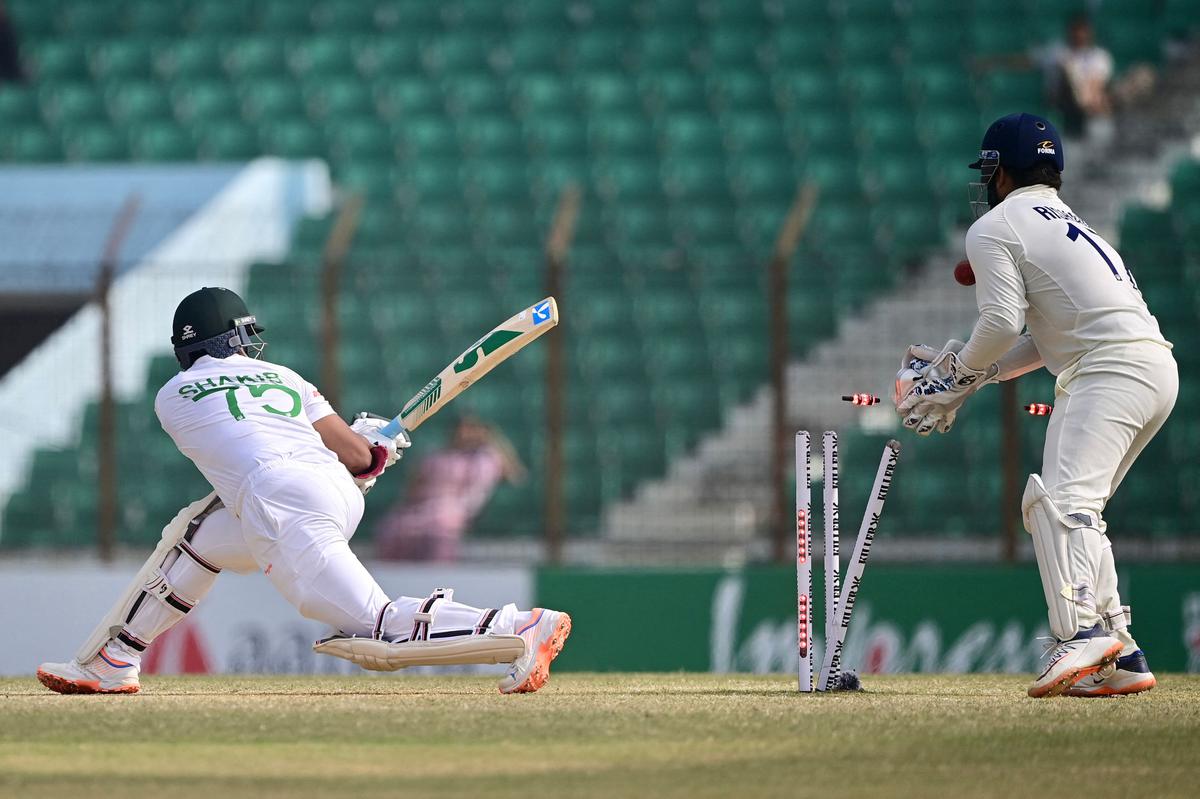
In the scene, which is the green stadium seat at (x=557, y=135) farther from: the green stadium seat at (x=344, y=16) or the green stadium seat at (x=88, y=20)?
the green stadium seat at (x=88, y=20)

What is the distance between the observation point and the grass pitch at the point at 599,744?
15.8 ft

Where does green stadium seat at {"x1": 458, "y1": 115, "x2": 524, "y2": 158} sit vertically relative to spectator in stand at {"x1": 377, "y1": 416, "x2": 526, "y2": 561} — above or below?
above

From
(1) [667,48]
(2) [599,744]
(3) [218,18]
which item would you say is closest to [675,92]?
(1) [667,48]

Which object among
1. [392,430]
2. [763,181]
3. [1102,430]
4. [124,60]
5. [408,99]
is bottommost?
[1102,430]

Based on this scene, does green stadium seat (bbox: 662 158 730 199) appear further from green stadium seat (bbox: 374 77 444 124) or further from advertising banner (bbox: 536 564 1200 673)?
advertising banner (bbox: 536 564 1200 673)

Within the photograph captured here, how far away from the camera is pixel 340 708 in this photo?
624 cm

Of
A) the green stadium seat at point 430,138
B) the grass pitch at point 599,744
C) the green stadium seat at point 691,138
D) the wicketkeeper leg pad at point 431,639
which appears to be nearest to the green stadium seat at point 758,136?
the green stadium seat at point 691,138

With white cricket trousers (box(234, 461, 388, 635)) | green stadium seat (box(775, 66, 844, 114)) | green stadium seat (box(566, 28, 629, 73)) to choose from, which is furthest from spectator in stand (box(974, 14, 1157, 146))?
white cricket trousers (box(234, 461, 388, 635))

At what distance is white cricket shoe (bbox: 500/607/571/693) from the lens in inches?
256

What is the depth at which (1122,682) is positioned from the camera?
6.64m

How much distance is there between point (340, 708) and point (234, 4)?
1506 centimetres

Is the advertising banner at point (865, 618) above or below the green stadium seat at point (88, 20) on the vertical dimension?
below

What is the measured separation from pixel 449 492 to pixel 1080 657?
6995 millimetres

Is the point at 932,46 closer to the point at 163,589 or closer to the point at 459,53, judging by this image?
the point at 459,53
